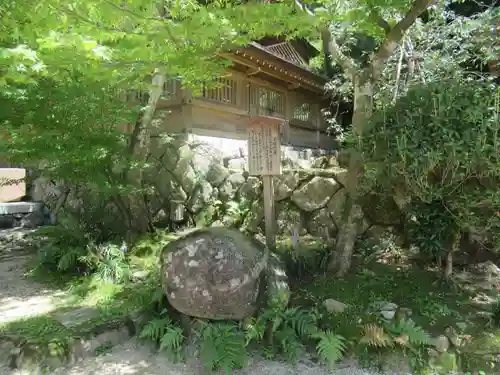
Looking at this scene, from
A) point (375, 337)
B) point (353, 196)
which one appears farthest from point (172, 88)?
point (375, 337)

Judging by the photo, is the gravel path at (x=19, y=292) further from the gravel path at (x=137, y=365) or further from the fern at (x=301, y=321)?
the fern at (x=301, y=321)

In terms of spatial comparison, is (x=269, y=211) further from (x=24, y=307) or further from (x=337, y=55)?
(x=24, y=307)

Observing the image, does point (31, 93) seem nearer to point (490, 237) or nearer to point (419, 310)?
point (419, 310)

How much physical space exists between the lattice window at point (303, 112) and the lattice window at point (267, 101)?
92cm

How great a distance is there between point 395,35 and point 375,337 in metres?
3.77

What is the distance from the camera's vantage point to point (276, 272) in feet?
14.9

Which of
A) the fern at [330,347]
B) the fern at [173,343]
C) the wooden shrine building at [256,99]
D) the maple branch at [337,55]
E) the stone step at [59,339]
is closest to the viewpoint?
the fern at [330,347]

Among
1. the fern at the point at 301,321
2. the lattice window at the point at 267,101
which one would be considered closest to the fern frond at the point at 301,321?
the fern at the point at 301,321

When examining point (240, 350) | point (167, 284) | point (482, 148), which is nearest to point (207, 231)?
point (167, 284)

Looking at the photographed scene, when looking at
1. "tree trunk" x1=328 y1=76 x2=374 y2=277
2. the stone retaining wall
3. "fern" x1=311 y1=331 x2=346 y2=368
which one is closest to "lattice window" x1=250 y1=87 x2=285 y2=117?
the stone retaining wall

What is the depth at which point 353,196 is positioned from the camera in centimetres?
524

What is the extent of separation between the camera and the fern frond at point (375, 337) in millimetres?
3729

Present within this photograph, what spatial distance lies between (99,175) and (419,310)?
528 centimetres

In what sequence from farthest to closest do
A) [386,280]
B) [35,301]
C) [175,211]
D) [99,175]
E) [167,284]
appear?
1. [175,211]
2. [99,175]
3. [35,301]
4. [386,280]
5. [167,284]
